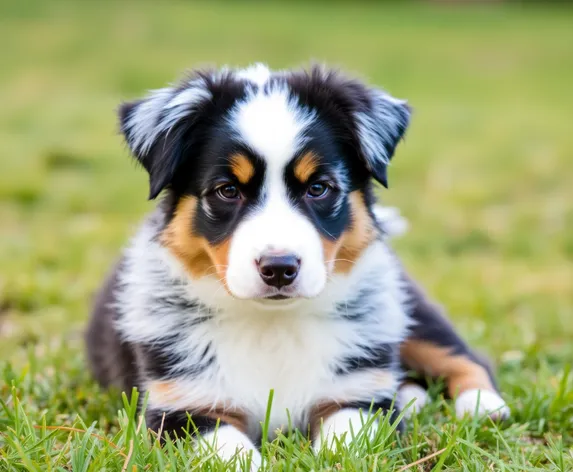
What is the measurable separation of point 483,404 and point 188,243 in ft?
4.72

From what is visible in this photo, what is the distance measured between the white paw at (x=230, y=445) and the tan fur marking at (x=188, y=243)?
61cm

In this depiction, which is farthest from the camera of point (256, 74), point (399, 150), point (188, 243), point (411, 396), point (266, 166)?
point (399, 150)

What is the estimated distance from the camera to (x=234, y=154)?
129 inches

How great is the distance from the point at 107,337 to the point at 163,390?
0.87 m

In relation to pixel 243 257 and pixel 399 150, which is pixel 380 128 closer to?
pixel 243 257

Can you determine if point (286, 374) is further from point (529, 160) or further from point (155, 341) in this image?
point (529, 160)

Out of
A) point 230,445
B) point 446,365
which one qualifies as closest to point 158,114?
point 230,445

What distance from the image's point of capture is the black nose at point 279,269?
2967 millimetres

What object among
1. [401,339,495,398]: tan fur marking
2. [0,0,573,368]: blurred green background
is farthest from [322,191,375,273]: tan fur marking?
[0,0,573,368]: blurred green background

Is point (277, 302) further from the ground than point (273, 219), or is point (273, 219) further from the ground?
point (273, 219)

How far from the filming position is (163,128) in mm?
3420

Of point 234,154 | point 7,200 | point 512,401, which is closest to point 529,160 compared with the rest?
point 7,200

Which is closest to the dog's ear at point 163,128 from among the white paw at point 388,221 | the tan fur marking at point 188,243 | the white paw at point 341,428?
the tan fur marking at point 188,243

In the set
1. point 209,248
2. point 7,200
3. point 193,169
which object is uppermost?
point 193,169
